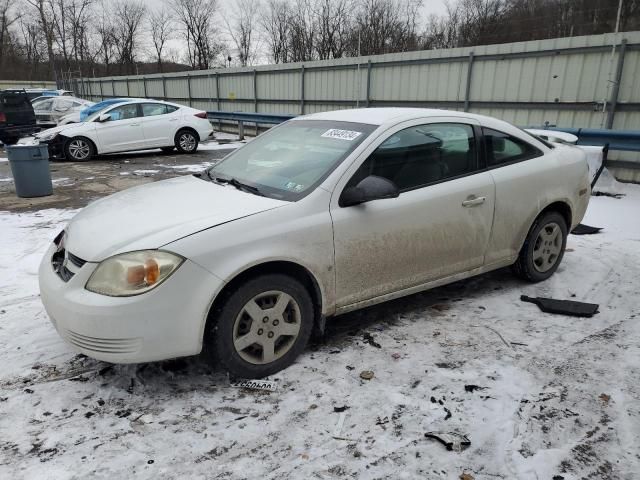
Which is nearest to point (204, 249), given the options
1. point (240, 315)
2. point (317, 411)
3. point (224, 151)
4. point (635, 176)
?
point (240, 315)

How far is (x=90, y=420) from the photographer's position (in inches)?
104

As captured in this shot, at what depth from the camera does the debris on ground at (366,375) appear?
10.00 feet

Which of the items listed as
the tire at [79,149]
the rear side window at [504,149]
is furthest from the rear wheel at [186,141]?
the rear side window at [504,149]

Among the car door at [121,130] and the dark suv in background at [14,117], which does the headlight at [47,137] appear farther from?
the dark suv in background at [14,117]

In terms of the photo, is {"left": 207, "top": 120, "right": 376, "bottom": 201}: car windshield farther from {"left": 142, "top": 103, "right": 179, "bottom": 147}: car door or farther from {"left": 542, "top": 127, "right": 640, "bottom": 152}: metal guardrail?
{"left": 142, "top": 103, "right": 179, "bottom": 147}: car door

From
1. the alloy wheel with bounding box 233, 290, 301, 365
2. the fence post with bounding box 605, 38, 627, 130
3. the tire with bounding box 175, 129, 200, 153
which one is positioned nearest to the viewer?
the alloy wheel with bounding box 233, 290, 301, 365

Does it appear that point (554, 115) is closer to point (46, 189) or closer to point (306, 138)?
point (306, 138)

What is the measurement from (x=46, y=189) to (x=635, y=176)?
33.8ft

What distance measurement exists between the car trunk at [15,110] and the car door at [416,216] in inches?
649

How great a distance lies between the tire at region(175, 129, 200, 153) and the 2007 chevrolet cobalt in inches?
424

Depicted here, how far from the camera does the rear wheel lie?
1426 cm

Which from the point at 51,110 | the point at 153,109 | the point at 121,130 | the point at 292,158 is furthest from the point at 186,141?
the point at 292,158

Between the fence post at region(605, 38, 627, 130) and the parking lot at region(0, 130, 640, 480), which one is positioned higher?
the fence post at region(605, 38, 627, 130)

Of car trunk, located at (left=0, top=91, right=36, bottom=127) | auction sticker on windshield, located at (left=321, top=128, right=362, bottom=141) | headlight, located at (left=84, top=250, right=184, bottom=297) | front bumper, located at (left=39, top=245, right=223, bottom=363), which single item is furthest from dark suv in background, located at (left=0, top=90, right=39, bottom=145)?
headlight, located at (left=84, top=250, right=184, bottom=297)
